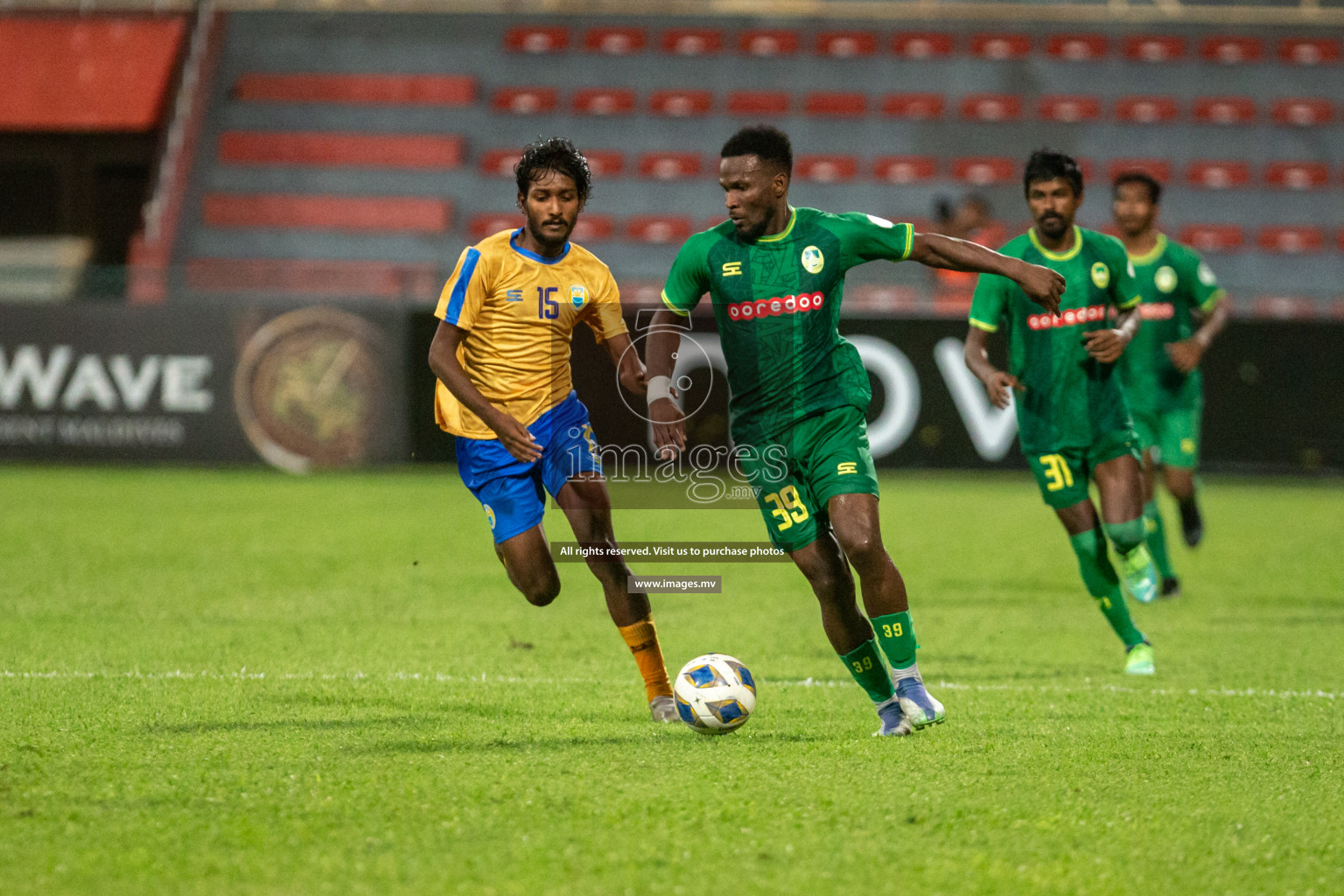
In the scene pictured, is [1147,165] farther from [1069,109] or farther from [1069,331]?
[1069,331]

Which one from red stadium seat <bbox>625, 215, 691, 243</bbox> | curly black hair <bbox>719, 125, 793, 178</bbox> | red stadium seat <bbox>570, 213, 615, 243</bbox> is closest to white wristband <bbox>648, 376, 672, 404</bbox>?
curly black hair <bbox>719, 125, 793, 178</bbox>

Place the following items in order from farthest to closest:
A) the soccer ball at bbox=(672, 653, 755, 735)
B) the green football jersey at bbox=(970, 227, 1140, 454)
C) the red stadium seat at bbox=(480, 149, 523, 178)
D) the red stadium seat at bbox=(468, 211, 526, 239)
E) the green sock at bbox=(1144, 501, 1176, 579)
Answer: the red stadium seat at bbox=(480, 149, 523, 178), the red stadium seat at bbox=(468, 211, 526, 239), the green sock at bbox=(1144, 501, 1176, 579), the green football jersey at bbox=(970, 227, 1140, 454), the soccer ball at bbox=(672, 653, 755, 735)

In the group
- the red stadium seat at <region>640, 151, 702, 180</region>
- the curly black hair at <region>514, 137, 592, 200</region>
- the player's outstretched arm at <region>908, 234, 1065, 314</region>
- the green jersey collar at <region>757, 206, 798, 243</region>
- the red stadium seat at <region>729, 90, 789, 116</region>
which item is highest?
the red stadium seat at <region>729, 90, 789, 116</region>

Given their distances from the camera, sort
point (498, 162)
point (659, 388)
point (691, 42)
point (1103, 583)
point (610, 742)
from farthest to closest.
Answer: point (691, 42) → point (498, 162) → point (1103, 583) → point (659, 388) → point (610, 742)

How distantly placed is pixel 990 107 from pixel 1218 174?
10.9 ft

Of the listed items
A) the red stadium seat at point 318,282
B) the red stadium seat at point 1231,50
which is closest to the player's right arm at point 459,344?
the red stadium seat at point 318,282

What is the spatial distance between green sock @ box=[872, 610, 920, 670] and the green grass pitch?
303mm

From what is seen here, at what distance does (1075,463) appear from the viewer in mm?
7258

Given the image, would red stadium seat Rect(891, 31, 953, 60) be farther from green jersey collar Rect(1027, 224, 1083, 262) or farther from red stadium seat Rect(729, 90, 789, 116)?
green jersey collar Rect(1027, 224, 1083, 262)

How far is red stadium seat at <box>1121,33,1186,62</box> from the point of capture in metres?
23.5

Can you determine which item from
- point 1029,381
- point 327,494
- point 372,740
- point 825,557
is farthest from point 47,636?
point 327,494

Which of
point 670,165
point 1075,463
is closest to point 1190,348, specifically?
point 1075,463

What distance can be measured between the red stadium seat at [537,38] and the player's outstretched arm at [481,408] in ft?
63.0

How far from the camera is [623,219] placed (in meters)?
22.1
